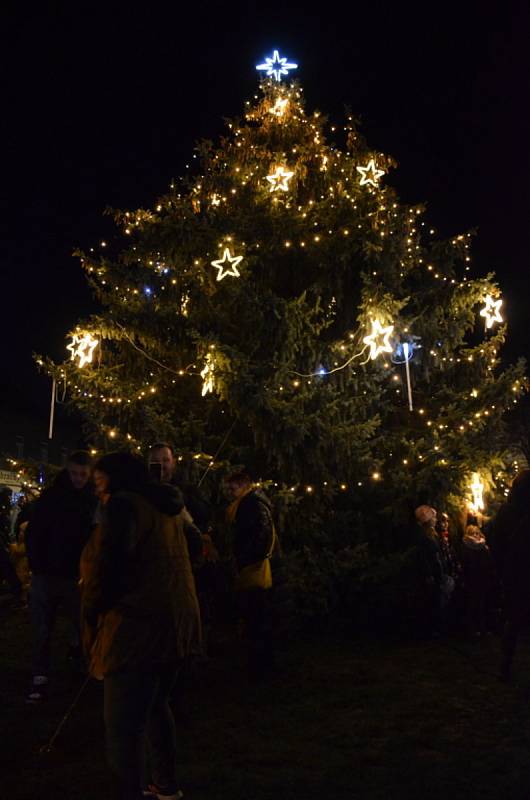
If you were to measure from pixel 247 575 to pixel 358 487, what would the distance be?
3.38 m

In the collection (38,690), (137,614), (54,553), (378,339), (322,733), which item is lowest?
(322,733)

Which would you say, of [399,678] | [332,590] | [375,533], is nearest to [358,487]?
[375,533]

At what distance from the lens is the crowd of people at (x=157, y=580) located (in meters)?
3.55

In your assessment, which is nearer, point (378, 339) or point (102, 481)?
point (102, 481)

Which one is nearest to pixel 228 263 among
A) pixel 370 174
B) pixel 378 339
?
pixel 378 339

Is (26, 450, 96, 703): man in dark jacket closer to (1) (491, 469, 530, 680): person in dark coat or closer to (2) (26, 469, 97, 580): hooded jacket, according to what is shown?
(2) (26, 469, 97, 580): hooded jacket

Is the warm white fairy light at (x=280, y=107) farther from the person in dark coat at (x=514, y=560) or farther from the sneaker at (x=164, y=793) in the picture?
the sneaker at (x=164, y=793)

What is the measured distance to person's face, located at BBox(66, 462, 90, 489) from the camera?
671 centimetres

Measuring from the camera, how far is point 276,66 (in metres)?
12.6

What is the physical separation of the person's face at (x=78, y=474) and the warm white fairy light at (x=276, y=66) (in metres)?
8.63

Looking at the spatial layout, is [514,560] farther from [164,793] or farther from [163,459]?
[164,793]

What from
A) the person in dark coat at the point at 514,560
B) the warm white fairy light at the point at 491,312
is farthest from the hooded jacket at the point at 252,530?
the warm white fairy light at the point at 491,312

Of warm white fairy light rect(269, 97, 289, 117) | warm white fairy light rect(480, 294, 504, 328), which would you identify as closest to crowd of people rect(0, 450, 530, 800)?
warm white fairy light rect(480, 294, 504, 328)

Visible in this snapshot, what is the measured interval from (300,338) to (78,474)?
446cm
